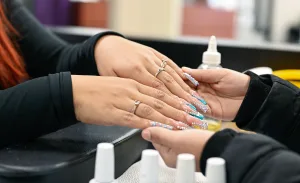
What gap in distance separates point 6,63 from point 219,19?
1609mm

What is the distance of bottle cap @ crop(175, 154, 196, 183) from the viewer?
17.7 inches

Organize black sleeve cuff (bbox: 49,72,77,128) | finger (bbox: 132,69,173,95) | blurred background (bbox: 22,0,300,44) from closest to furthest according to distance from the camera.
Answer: black sleeve cuff (bbox: 49,72,77,128) < finger (bbox: 132,69,173,95) < blurred background (bbox: 22,0,300,44)

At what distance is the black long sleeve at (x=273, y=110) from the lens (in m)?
0.63

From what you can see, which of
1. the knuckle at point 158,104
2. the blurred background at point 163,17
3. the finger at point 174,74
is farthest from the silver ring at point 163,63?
the blurred background at point 163,17

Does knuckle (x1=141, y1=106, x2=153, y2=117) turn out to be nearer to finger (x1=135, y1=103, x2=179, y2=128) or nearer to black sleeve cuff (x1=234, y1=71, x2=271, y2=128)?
finger (x1=135, y1=103, x2=179, y2=128)

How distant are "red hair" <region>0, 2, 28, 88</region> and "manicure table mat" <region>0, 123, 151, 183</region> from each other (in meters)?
0.17

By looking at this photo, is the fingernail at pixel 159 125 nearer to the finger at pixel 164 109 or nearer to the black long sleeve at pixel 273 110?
the finger at pixel 164 109

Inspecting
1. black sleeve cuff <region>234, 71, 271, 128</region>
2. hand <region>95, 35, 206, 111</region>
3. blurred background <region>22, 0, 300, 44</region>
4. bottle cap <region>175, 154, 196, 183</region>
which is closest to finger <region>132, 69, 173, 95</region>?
hand <region>95, 35, 206, 111</region>

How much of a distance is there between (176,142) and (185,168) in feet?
0.15

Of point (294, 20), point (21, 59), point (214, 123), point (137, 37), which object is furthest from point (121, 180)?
point (294, 20)

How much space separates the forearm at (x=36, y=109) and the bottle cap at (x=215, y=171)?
199mm

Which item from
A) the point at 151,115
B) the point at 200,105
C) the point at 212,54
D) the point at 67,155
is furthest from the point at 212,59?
the point at 67,155

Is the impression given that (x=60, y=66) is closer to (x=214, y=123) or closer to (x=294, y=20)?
(x=214, y=123)

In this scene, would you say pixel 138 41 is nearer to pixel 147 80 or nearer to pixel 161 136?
pixel 147 80
